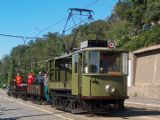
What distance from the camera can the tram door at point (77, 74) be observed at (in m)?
23.4

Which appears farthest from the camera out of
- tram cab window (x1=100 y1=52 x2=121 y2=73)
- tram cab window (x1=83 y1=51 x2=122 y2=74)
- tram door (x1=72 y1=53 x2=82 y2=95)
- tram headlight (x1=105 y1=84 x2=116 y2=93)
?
tram door (x1=72 y1=53 x2=82 y2=95)

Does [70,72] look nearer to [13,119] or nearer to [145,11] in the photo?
[13,119]

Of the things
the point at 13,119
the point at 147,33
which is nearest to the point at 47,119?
the point at 13,119

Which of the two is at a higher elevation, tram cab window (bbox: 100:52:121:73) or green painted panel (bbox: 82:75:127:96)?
tram cab window (bbox: 100:52:121:73)

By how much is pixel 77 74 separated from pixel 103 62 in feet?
4.55

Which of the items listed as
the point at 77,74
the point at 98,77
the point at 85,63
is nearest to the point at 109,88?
the point at 98,77

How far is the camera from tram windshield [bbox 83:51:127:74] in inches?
902

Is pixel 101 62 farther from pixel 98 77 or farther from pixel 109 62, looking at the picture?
pixel 98 77

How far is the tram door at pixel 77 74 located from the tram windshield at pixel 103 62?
1.38ft

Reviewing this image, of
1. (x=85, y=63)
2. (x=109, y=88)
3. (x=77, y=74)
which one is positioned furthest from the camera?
(x=77, y=74)

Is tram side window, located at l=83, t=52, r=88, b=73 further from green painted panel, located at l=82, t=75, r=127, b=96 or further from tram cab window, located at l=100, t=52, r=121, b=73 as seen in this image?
tram cab window, located at l=100, t=52, r=121, b=73

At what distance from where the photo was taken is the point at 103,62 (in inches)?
910

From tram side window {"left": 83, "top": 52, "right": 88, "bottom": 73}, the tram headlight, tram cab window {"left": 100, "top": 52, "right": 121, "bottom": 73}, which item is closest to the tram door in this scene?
tram side window {"left": 83, "top": 52, "right": 88, "bottom": 73}

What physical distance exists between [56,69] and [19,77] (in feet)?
69.7
